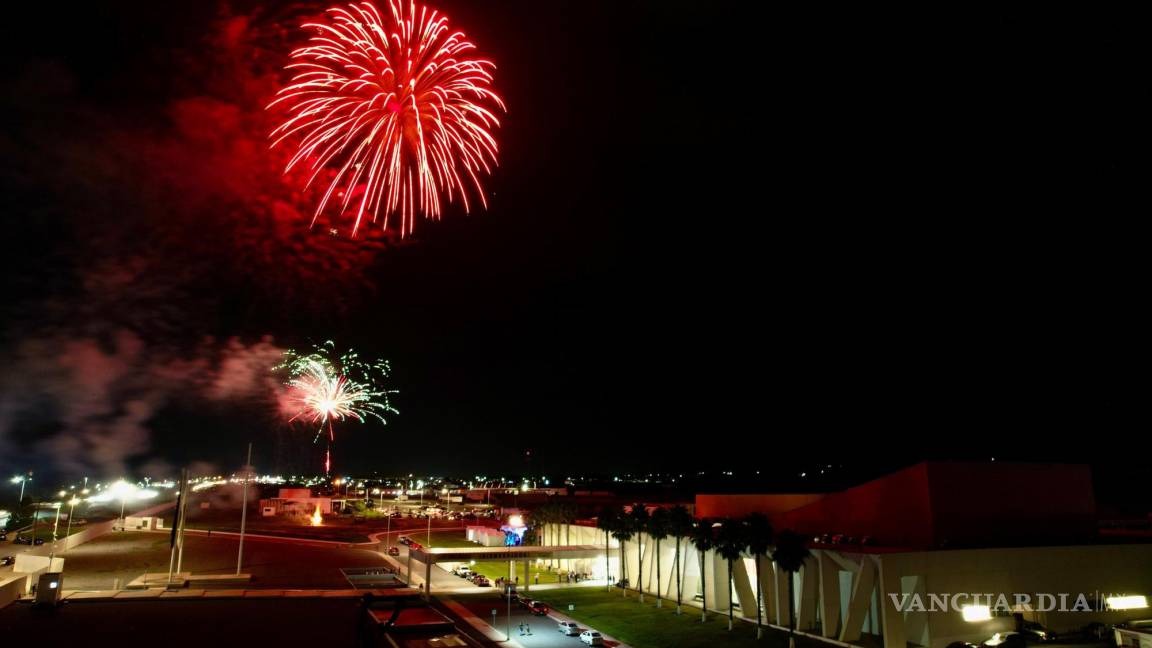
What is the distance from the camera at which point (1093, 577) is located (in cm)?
3575

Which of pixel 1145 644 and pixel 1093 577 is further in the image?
pixel 1093 577

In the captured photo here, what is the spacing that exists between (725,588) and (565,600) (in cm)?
1235

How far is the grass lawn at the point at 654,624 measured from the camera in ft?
127

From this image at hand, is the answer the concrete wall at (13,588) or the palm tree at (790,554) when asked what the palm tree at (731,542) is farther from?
the concrete wall at (13,588)

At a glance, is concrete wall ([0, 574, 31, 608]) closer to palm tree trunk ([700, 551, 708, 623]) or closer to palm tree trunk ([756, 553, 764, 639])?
palm tree trunk ([700, 551, 708, 623])

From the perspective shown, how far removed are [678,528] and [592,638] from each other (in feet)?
44.6

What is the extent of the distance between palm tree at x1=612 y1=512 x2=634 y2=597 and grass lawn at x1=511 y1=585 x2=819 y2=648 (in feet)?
8.26

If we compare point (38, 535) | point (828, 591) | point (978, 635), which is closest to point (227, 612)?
point (828, 591)

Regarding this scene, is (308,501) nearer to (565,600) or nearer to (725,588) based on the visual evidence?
(565,600)

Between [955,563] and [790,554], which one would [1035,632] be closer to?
[955,563]

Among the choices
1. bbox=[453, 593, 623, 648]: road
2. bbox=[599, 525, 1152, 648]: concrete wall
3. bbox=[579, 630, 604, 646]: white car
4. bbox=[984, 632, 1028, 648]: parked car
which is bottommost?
bbox=[453, 593, 623, 648]: road

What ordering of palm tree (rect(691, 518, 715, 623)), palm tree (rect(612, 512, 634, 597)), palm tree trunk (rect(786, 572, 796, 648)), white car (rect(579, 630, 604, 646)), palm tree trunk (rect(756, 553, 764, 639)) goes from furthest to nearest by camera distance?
1. palm tree (rect(612, 512, 634, 597))
2. palm tree (rect(691, 518, 715, 623))
3. palm tree trunk (rect(756, 553, 764, 639))
4. white car (rect(579, 630, 604, 646))
5. palm tree trunk (rect(786, 572, 796, 648))

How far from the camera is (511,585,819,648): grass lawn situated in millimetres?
38844

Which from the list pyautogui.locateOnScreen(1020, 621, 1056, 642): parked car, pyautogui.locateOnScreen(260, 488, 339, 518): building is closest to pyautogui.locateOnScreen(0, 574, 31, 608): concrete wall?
pyautogui.locateOnScreen(1020, 621, 1056, 642): parked car
